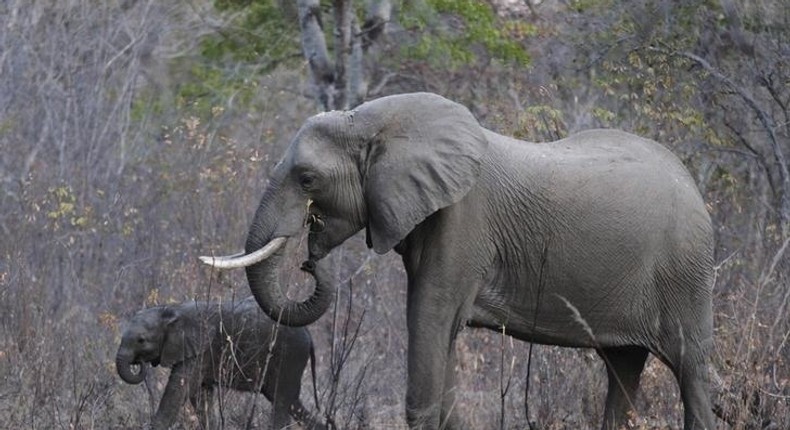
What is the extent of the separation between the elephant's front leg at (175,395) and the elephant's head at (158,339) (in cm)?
8

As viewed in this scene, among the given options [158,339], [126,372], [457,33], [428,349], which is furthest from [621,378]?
[457,33]

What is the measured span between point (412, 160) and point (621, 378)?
1823 mm

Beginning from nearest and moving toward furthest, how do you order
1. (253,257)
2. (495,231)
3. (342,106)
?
(253,257), (495,231), (342,106)

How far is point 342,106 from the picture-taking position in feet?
48.3

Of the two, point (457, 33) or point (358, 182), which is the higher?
point (358, 182)

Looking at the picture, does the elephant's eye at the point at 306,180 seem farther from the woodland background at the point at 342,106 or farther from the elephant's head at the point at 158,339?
the elephant's head at the point at 158,339

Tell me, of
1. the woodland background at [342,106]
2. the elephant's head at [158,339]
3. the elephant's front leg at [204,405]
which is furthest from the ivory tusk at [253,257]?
the elephant's head at [158,339]

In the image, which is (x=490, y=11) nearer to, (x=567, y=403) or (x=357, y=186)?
(x=567, y=403)

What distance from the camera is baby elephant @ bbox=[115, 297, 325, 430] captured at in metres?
8.96

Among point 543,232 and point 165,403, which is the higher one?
point 543,232

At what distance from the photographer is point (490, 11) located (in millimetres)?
18344

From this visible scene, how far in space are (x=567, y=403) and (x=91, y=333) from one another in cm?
357

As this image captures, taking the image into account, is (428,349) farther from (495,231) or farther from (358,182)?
(358,182)

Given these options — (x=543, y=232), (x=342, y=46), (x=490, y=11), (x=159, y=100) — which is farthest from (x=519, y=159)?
(x=159, y=100)
